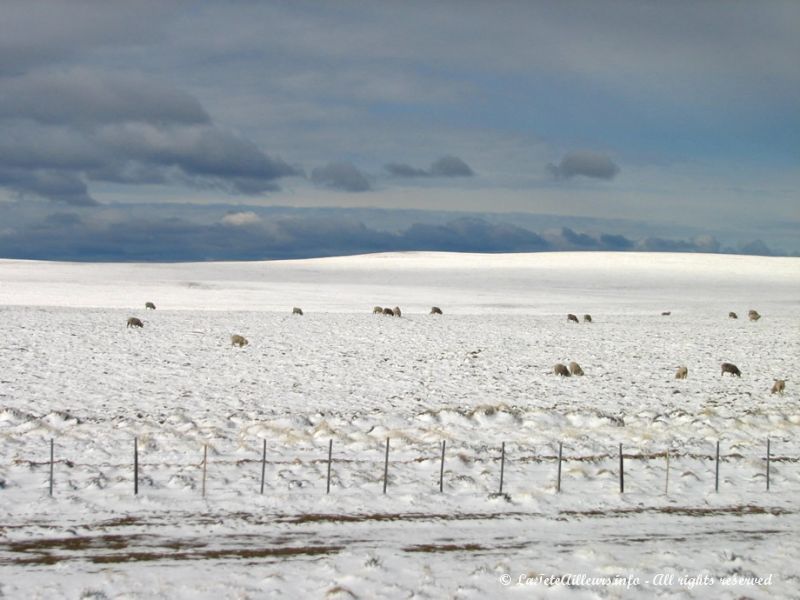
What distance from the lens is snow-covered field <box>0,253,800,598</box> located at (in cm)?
952

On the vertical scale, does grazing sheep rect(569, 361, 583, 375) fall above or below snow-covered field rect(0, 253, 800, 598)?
above

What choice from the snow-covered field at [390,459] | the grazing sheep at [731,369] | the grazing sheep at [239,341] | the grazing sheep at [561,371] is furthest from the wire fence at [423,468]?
the grazing sheep at [239,341]

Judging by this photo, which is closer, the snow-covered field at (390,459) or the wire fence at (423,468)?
the snow-covered field at (390,459)

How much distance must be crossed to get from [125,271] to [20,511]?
224 feet

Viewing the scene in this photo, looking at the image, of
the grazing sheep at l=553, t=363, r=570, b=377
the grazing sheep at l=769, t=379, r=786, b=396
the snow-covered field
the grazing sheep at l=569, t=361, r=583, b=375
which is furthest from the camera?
the grazing sheep at l=569, t=361, r=583, b=375

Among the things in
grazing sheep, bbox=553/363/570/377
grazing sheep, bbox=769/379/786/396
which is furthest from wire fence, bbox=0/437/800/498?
grazing sheep, bbox=553/363/570/377

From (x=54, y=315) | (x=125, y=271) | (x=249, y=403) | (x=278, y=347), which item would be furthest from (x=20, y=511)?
(x=125, y=271)

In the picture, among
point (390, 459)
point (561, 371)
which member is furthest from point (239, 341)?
point (390, 459)

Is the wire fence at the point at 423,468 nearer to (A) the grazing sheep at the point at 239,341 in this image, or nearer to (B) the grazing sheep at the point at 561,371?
(B) the grazing sheep at the point at 561,371

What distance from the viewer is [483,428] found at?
55.7ft

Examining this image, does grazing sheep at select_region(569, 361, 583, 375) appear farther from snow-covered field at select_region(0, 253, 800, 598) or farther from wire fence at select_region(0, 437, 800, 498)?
wire fence at select_region(0, 437, 800, 498)

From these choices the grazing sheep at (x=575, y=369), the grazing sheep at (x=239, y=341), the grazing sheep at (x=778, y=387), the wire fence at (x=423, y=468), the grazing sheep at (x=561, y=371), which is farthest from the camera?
the grazing sheep at (x=239, y=341)

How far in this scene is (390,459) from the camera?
14.5 m

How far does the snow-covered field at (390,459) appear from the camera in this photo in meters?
9.52
